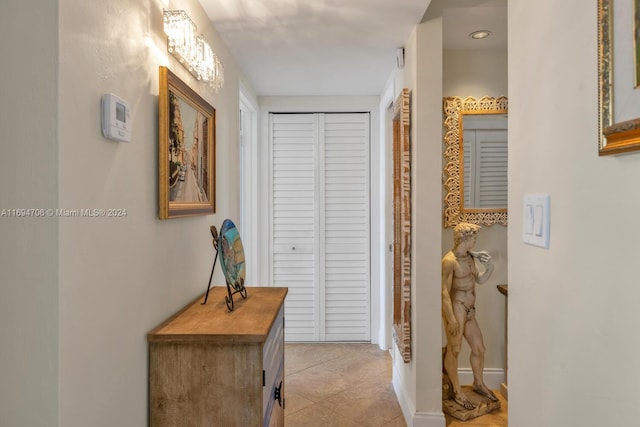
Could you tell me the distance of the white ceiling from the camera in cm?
198

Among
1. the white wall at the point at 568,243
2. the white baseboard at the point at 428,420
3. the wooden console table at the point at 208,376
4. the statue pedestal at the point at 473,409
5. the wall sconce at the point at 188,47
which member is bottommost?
the statue pedestal at the point at 473,409

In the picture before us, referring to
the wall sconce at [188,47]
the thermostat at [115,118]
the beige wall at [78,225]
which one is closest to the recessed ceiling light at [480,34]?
the wall sconce at [188,47]

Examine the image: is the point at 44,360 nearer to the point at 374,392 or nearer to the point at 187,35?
the point at 187,35

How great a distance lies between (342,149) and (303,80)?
0.80 metres

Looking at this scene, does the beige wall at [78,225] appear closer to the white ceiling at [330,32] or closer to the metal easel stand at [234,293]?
the metal easel stand at [234,293]

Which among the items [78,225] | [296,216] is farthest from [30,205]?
[296,216]

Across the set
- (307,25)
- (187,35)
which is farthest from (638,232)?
(307,25)

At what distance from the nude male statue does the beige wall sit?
180cm

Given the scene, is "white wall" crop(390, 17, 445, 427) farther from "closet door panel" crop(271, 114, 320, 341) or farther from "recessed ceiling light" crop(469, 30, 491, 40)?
"closet door panel" crop(271, 114, 320, 341)

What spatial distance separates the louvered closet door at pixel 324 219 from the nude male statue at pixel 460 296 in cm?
130

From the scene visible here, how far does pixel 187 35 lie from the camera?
4.98 ft

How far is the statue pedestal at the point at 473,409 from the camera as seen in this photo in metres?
2.46

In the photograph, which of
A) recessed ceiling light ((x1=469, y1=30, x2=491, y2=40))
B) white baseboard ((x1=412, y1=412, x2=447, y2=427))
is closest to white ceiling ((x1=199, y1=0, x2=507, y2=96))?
recessed ceiling light ((x1=469, y1=30, x2=491, y2=40))

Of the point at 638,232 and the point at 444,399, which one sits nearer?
the point at 638,232
